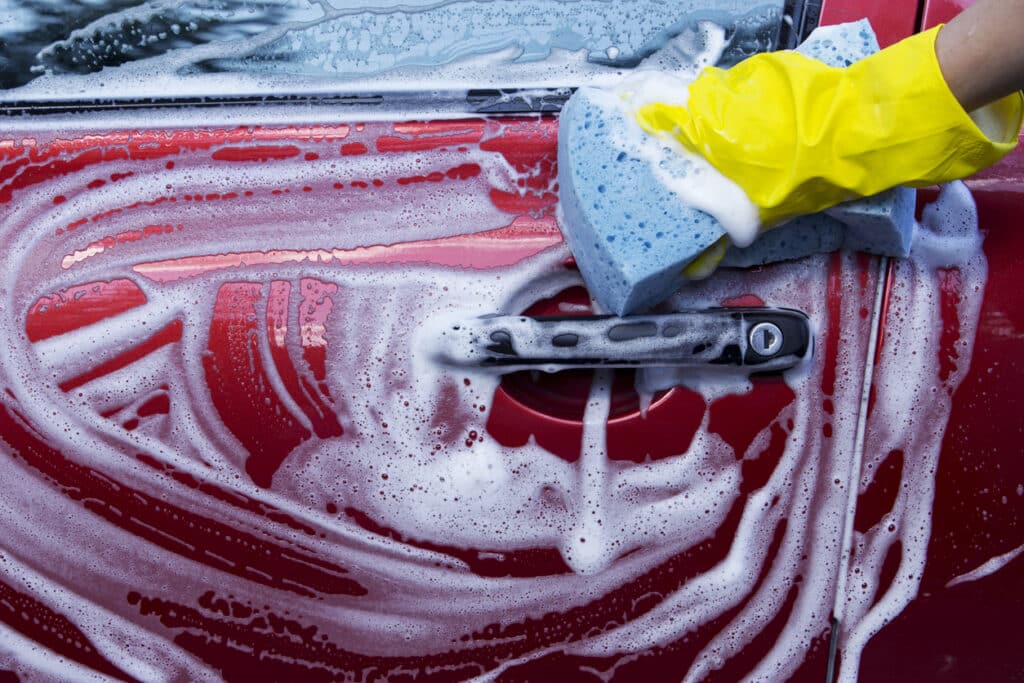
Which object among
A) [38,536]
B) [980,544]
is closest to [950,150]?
[980,544]

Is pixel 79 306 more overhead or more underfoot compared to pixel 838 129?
more underfoot

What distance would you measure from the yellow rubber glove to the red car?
104 mm

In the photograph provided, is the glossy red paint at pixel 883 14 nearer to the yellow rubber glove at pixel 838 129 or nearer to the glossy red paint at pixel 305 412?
the yellow rubber glove at pixel 838 129

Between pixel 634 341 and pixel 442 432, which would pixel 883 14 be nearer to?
pixel 634 341

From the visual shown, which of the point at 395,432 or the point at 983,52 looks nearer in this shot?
the point at 983,52

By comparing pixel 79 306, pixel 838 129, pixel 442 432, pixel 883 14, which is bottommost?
pixel 442 432

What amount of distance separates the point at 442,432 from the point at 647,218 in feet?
1.20

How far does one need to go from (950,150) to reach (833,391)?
32 centimetres

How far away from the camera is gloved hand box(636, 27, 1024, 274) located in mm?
991

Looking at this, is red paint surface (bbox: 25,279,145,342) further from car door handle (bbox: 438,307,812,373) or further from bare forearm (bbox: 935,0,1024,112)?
bare forearm (bbox: 935,0,1024,112)

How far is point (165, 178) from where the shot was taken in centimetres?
115

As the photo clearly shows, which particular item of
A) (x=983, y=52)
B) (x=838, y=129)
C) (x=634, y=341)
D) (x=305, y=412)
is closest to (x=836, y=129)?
(x=838, y=129)

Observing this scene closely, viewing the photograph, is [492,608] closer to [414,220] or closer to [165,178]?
[414,220]

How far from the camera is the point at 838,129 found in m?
1.02
